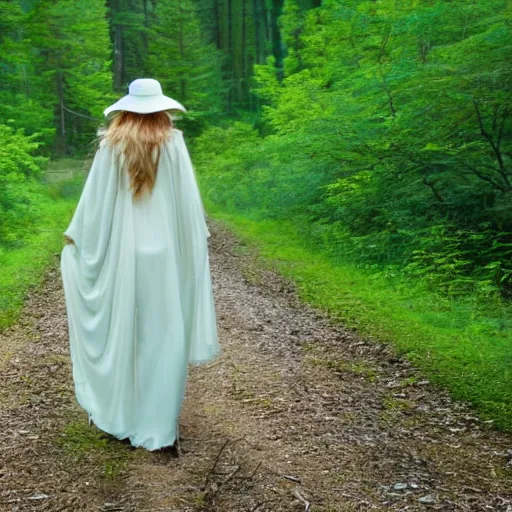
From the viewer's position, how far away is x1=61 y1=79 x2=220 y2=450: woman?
4316mm

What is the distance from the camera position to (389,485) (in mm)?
3973

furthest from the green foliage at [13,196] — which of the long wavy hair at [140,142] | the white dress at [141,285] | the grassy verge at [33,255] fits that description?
the long wavy hair at [140,142]

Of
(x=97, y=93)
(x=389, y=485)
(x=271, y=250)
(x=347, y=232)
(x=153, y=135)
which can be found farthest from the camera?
(x=97, y=93)

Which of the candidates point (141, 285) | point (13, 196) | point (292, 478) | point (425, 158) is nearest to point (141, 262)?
point (141, 285)

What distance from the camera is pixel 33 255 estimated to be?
1106 cm

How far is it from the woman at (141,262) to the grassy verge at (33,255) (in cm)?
341

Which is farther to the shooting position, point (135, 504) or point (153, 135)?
point (153, 135)

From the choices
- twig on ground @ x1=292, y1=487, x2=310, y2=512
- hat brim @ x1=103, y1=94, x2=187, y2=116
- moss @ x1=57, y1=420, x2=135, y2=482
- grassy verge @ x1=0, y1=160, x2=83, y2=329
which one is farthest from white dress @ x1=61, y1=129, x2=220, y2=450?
grassy verge @ x1=0, y1=160, x2=83, y2=329

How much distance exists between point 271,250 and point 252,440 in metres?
7.61

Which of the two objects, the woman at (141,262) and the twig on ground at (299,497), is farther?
the woman at (141,262)

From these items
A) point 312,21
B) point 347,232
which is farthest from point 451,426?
point 312,21

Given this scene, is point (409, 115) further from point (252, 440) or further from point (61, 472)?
point (61, 472)

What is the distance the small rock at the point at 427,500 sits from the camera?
12.4 feet

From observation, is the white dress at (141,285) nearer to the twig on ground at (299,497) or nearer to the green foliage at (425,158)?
the twig on ground at (299,497)
